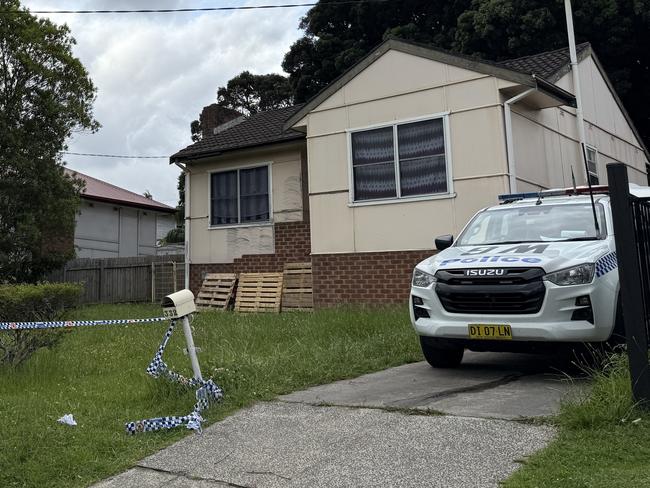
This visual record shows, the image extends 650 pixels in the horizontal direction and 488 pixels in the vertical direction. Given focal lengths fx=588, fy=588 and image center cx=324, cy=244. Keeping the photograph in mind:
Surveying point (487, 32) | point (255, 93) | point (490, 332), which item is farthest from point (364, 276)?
point (255, 93)

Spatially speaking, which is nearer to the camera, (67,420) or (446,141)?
(67,420)

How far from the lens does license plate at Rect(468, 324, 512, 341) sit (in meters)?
5.27

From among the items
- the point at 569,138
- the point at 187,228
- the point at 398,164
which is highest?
the point at 569,138

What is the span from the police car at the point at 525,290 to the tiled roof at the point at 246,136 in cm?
847

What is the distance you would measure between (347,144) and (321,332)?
17.5ft

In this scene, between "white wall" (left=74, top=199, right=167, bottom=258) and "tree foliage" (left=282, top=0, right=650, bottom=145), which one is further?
"white wall" (left=74, top=199, right=167, bottom=258)

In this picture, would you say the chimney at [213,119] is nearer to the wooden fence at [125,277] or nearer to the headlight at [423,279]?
the wooden fence at [125,277]

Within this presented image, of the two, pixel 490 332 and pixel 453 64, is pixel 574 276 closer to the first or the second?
pixel 490 332

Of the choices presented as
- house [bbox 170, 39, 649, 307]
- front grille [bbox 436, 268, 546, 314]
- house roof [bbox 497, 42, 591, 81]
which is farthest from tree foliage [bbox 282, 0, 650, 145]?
front grille [bbox 436, 268, 546, 314]

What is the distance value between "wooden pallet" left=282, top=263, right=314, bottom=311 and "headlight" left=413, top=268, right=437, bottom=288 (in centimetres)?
709

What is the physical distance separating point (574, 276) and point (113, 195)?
2537 cm

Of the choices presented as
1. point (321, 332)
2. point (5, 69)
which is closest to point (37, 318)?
point (321, 332)

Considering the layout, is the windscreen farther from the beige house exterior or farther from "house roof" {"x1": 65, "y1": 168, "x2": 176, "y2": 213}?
"house roof" {"x1": 65, "y1": 168, "x2": 176, "y2": 213}

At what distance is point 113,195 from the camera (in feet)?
89.7
